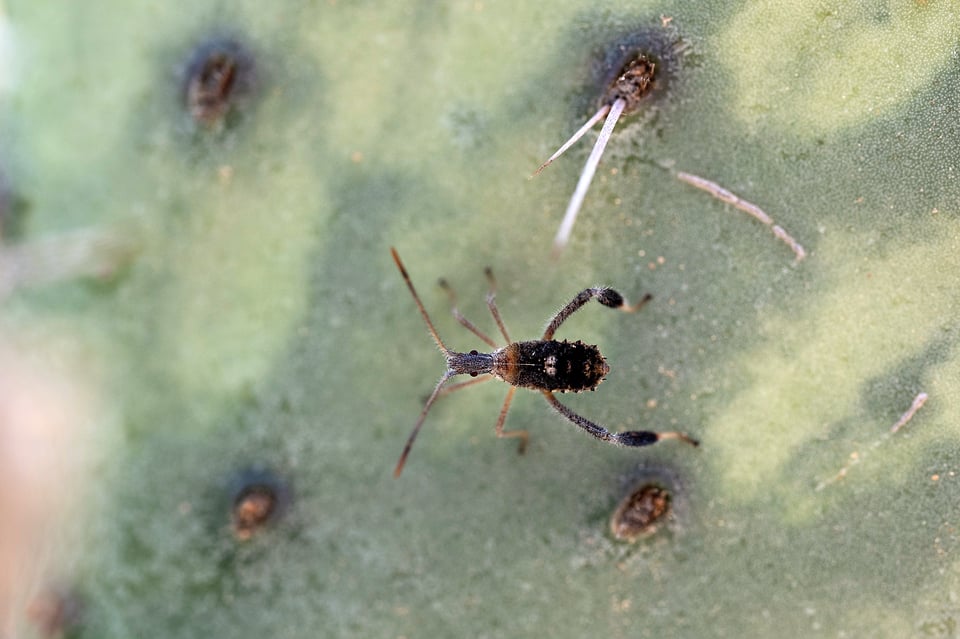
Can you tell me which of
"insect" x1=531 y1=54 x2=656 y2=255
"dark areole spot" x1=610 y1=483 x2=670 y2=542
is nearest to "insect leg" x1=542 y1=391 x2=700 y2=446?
"dark areole spot" x1=610 y1=483 x2=670 y2=542

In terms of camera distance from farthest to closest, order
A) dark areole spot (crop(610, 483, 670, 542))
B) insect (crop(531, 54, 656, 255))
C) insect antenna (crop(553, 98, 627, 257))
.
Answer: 1. dark areole spot (crop(610, 483, 670, 542))
2. insect (crop(531, 54, 656, 255))
3. insect antenna (crop(553, 98, 627, 257))

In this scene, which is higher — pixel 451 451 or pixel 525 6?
pixel 525 6

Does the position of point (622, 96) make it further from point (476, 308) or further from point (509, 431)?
point (509, 431)

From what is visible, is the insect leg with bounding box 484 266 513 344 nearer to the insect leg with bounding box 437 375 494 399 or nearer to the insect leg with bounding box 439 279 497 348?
the insect leg with bounding box 439 279 497 348

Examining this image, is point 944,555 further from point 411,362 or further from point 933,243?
point 411,362

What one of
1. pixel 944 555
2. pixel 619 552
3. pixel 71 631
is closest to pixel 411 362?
pixel 619 552
